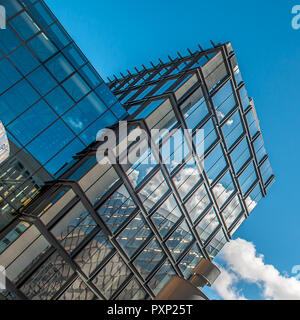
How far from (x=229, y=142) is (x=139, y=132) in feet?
37.5

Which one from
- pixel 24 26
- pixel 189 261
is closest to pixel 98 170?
pixel 24 26

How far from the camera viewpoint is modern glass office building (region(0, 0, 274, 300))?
17.8 meters

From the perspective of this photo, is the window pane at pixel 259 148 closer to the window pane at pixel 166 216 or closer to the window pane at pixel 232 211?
the window pane at pixel 232 211

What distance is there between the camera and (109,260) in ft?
68.7

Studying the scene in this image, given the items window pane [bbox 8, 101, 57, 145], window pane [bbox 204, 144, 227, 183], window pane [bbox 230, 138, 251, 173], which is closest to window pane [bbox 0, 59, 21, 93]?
window pane [bbox 8, 101, 57, 145]

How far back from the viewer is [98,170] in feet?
61.3

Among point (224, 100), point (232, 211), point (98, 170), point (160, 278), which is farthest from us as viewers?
point (232, 211)

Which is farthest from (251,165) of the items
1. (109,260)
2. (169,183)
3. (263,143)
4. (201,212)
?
(109,260)

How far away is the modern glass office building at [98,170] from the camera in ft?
58.3

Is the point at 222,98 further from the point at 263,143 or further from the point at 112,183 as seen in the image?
the point at 112,183

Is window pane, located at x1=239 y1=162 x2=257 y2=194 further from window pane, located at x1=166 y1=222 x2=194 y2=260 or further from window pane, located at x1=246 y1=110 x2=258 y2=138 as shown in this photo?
window pane, located at x1=166 y1=222 x2=194 y2=260

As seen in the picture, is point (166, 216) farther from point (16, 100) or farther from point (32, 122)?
point (16, 100)

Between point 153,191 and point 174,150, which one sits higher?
point 174,150

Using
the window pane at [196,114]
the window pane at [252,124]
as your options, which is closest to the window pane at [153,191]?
the window pane at [196,114]
